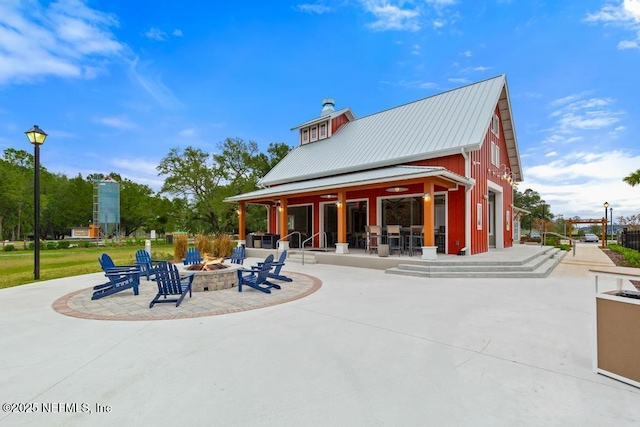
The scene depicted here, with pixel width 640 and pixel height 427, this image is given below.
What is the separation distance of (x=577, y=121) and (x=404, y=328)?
19.2 meters

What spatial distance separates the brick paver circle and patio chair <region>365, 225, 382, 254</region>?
15.7ft

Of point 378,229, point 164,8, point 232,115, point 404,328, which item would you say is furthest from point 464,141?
point 232,115

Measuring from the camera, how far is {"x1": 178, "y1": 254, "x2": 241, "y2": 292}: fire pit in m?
6.64

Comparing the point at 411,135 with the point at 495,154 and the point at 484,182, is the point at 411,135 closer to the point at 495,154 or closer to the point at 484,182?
the point at 484,182

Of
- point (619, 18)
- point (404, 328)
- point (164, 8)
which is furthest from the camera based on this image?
point (164, 8)

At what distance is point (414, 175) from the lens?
9445 millimetres

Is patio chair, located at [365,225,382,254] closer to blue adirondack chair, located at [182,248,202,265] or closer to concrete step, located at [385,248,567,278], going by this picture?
concrete step, located at [385,248,567,278]

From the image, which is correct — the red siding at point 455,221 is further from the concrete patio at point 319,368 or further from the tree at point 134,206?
the tree at point 134,206

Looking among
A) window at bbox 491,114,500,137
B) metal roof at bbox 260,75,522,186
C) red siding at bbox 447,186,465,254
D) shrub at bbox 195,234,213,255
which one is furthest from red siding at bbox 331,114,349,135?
shrub at bbox 195,234,213,255

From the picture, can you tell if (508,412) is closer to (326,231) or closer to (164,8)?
(326,231)

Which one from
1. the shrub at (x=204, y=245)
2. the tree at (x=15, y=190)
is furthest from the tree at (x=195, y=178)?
the tree at (x=15, y=190)

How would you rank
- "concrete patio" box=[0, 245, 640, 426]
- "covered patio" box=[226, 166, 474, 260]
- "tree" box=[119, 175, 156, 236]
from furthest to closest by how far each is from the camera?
1. "tree" box=[119, 175, 156, 236]
2. "covered patio" box=[226, 166, 474, 260]
3. "concrete patio" box=[0, 245, 640, 426]

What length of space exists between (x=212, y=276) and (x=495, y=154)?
14.1 metres

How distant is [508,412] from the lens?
2.25 metres
